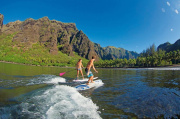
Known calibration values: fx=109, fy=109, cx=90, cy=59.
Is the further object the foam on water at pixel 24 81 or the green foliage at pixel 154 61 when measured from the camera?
the green foliage at pixel 154 61

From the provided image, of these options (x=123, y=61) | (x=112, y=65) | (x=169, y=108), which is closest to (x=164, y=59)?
(x=123, y=61)

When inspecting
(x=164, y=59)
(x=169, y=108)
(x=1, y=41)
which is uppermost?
(x=1, y=41)

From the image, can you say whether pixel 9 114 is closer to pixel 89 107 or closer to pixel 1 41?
pixel 89 107

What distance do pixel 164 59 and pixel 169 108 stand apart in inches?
4791

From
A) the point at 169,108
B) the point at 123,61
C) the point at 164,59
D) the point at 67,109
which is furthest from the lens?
the point at 123,61

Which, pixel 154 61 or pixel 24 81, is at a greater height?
pixel 154 61

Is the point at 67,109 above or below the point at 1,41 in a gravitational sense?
below

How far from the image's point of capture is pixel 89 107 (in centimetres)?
634

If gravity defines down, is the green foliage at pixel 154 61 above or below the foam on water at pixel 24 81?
above

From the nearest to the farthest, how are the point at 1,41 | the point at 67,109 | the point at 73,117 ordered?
the point at 73,117 < the point at 67,109 < the point at 1,41

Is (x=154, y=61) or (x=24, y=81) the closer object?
(x=24, y=81)

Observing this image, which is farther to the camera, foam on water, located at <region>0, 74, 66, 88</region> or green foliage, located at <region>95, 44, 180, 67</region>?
green foliage, located at <region>95, 44, 180, 67</region>

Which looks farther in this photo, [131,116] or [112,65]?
[112,65]

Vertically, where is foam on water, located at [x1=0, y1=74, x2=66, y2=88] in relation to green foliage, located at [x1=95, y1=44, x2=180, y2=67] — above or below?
below
